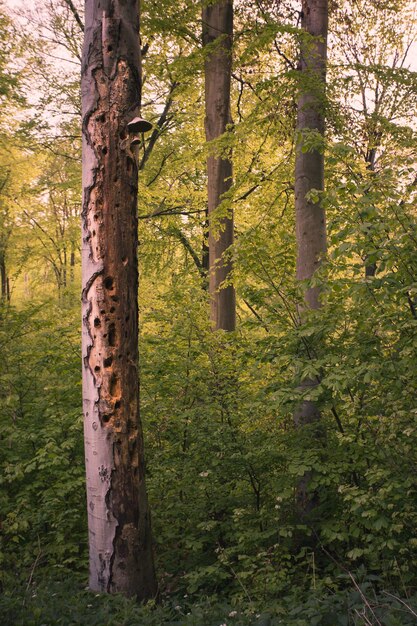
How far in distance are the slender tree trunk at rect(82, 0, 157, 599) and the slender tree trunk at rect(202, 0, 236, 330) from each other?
5.14m

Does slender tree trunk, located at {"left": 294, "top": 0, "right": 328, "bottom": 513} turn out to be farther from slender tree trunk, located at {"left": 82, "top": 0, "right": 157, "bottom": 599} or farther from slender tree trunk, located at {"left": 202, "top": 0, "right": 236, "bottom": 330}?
slender tree trunk, located at {"left": 202, "top": 0, "right": 236, "bottom": 330}

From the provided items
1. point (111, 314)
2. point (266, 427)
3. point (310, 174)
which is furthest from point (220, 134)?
point (111, 314)

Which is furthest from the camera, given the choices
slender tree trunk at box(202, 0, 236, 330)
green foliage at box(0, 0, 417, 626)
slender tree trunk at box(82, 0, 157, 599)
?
slender tree trunk at box(202, 0, 236, 330)

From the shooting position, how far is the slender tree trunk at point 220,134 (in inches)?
383

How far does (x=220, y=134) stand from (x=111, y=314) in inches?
252

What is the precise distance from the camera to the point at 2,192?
19.1m

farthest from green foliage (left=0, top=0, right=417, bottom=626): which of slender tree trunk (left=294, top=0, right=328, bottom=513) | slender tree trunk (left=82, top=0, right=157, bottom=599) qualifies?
slender tree trunk (left=82, top=0, right=157, bottom=599)

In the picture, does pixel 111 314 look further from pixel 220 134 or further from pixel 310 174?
pixel 220 134

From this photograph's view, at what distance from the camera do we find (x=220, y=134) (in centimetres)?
985

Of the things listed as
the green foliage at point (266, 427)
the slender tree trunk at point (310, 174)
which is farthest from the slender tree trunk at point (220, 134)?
the slender tree trunk at point (310, 174)

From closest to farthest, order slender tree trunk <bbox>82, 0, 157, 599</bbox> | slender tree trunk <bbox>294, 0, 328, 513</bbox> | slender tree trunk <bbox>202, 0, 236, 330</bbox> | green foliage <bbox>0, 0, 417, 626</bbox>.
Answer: green foliage <bbox>0, 0, 417, 626</bbox> < slender tree trunk <bbox>82, 0, 157, 599</bbox> < slender tree trunk <bbox>294, 0, 328, 513</bbox> < slender tree trunk <bbox>202, 0, 236, 330</bbox>

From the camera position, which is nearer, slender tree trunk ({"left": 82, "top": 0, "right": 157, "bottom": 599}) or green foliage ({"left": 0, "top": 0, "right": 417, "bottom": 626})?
green foliage ({"left": 0, "top": 0, "right": 417, "bottom": 626})

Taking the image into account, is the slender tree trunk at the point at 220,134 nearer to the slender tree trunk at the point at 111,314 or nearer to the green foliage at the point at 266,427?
the green foliage at the point at 266,427

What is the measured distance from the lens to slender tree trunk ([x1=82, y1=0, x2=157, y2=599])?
14.6 ft
